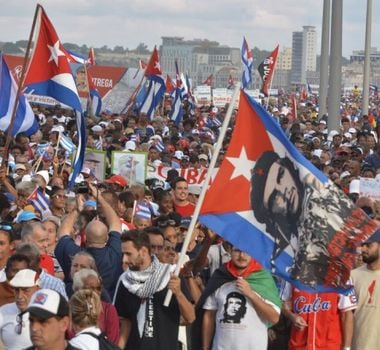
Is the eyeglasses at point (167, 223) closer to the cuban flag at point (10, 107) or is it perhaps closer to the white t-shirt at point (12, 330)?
the white t-shirt at point (12, 330)

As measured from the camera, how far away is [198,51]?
189125 mm

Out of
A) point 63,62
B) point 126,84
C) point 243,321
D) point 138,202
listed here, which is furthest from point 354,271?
point 126,84

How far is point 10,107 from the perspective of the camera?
16.6 metres

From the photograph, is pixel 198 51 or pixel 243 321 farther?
pixel 198 51

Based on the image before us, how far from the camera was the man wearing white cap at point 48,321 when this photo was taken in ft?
20.6

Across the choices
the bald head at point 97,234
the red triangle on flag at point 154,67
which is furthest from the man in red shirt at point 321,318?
the red triangle on flag at point 154,67

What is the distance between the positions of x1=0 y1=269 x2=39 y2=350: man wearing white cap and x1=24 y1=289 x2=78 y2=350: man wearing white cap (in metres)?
1.19

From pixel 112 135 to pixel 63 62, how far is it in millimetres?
10526

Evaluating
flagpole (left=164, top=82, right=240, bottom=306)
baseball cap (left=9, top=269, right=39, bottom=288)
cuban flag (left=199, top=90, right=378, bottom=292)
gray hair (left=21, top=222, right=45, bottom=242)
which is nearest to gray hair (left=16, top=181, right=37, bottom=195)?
gray hair (left=21, top=222, right=45, bottom=242)

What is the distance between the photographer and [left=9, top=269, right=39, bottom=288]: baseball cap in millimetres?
7910

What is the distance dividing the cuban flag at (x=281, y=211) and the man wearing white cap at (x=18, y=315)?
1.14 m

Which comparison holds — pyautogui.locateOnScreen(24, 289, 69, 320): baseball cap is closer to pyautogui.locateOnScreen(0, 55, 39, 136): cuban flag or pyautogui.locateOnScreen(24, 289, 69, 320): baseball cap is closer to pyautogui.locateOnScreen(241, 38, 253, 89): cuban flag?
pyautogui.locateOnScreen(0, 55, 39, 136): cuban flag

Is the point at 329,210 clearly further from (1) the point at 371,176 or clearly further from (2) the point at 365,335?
(1) the point at 371,176

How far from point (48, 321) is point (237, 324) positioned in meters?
2.89
